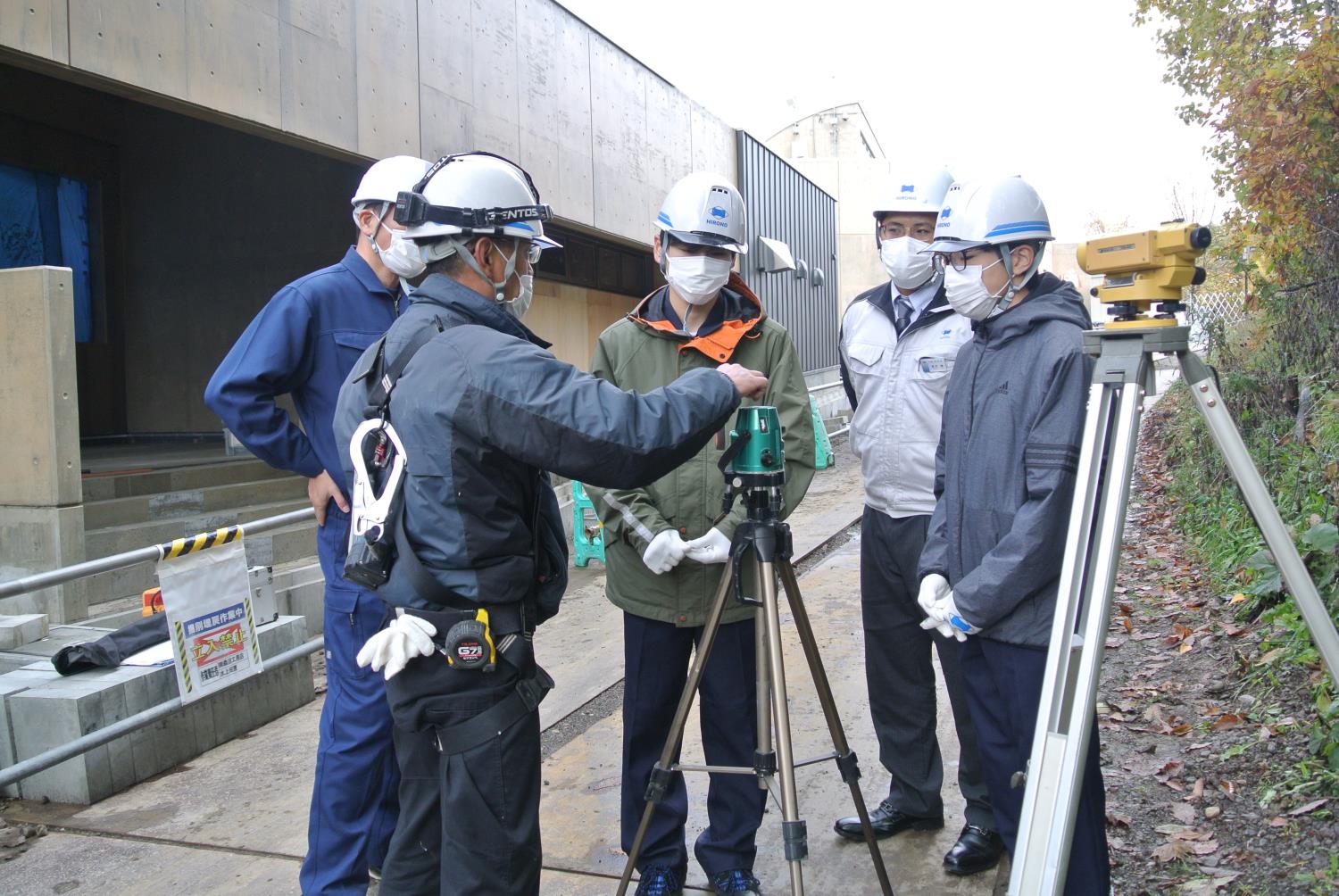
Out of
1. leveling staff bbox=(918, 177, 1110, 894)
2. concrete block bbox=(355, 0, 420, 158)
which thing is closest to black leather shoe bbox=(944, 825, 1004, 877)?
leveling staff bbox=(918, 177, 1110, 894)

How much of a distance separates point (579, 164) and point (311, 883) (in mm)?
9394

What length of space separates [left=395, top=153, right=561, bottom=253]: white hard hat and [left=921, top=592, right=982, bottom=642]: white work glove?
1.34m

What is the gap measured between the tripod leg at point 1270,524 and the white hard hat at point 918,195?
1636 millimetres

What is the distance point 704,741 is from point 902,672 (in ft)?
2.37

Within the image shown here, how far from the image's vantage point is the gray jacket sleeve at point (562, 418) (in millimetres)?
1997

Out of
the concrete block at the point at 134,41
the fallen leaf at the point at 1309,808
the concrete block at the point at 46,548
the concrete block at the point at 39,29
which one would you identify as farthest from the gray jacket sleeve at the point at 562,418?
the concrete block at the point at 134,41

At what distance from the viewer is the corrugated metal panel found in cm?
1606

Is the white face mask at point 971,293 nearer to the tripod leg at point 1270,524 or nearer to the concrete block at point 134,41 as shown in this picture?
the tripod leg at point 1270,524

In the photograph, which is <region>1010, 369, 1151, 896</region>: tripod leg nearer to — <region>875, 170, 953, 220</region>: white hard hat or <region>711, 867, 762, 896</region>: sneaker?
<region>711, 867, 762, 896</region>: sneaker

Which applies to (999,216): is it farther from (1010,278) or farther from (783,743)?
(783,743)

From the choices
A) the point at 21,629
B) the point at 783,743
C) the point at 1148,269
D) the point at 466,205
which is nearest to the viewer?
the point at 1148,269

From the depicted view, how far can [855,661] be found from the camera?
5227 millimetres

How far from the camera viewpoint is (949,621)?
99.0 inches

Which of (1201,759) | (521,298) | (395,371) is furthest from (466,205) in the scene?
(1201,759)
